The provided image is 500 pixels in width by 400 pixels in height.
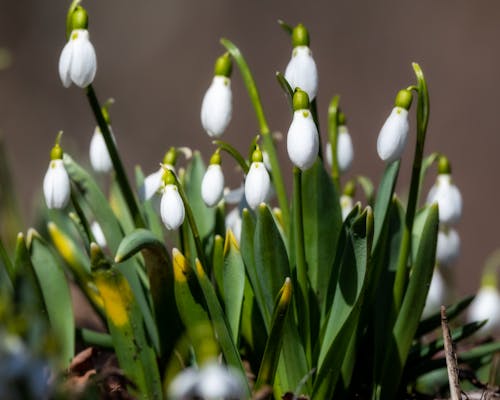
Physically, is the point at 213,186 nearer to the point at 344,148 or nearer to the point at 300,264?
the point at 300,264

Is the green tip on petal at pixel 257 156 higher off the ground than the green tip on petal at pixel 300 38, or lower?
lower

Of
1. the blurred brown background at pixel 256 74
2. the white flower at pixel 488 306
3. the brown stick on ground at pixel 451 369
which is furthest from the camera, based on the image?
the blurred brown background at pixel 256 74

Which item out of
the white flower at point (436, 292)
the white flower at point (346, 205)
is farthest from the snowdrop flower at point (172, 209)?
the white flower at point (436, 292)

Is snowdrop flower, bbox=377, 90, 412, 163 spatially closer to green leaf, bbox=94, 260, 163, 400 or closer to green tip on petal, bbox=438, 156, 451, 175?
green tip on petal, bbox=438, 156, 451, 175

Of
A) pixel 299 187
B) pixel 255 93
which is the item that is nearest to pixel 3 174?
pixel 255 93

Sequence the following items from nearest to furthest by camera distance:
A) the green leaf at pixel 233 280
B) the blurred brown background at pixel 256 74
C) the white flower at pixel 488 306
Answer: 1. the green leaf at pixel 233 280
2. the white flower at pixel 488 306
3. the blurred brown background at pixel 256 74

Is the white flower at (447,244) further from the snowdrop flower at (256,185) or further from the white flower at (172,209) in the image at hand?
the white flower at (172,209)

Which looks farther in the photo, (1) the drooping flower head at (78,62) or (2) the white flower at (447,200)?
(2) the white flower at (447,200)

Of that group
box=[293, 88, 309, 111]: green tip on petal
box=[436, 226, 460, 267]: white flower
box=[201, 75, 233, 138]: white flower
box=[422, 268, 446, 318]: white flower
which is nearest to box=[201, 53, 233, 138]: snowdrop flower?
box=[201, 75, 233, 138]: white flower
